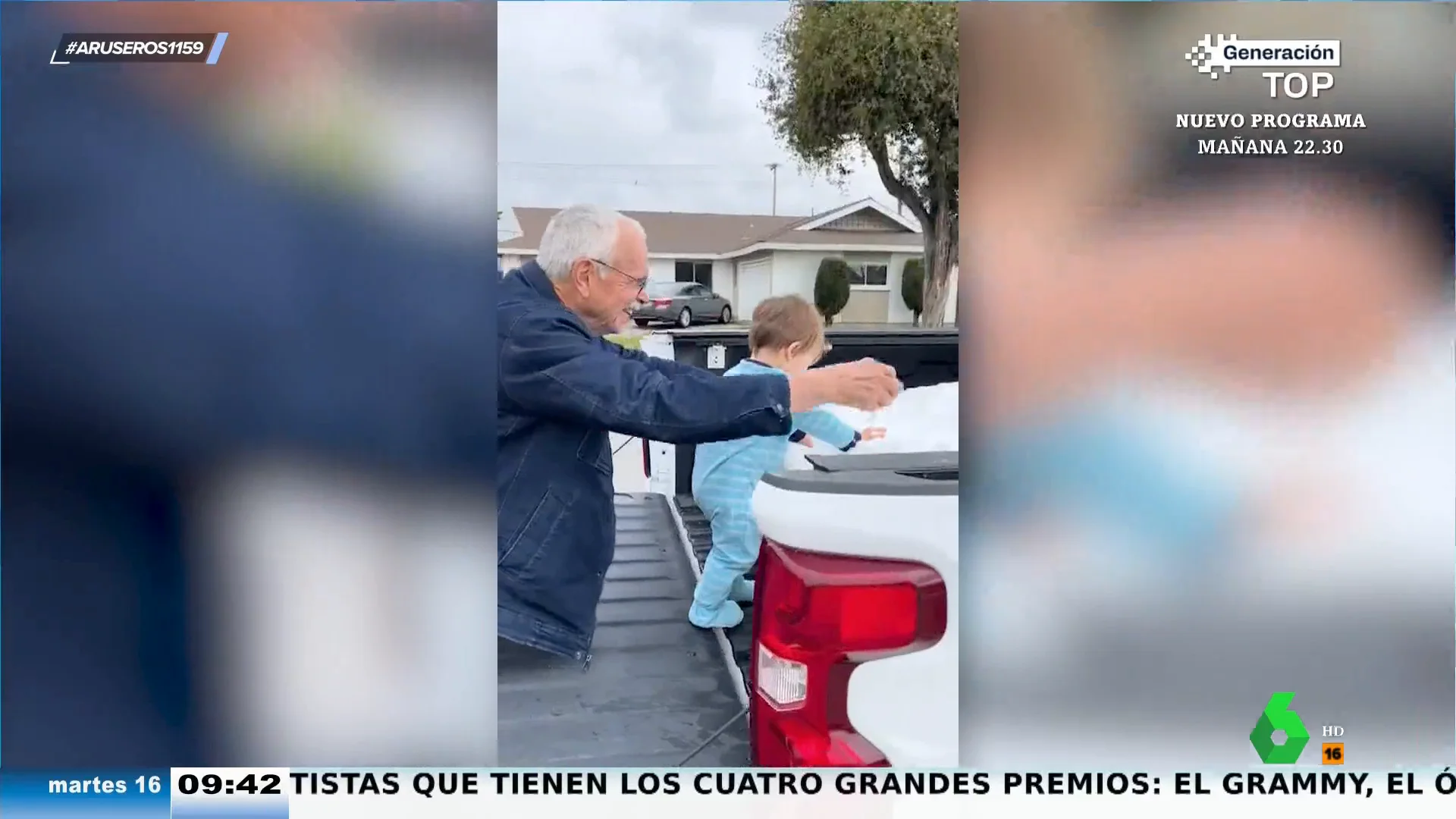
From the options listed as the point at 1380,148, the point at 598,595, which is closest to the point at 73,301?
the point at 598,595

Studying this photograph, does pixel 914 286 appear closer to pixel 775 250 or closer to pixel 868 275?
pixel 868 275

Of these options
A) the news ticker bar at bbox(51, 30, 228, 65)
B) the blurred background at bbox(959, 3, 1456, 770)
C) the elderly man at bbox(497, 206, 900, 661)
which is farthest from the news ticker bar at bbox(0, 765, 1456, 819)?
the news ticker bar at bbox(51, 30, 228, 65)

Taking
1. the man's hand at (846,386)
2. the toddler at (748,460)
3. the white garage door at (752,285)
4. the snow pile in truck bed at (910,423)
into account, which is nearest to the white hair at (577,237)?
the white garage door at (752,285)

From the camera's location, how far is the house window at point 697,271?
1.93 metres

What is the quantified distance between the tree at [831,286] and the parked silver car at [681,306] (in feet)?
0.60

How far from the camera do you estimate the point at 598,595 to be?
6.66ft

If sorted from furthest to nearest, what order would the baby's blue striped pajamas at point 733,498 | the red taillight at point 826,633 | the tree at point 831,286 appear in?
the baby's blue striped pajamas at point 733,498 → the tree at point 831,286 → the red taillight at point 826,633

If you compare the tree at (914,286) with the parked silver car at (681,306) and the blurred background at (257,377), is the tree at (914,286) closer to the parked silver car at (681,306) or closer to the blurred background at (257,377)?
the parked silver car at (681,306)

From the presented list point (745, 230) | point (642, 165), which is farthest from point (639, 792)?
point (642, 165)

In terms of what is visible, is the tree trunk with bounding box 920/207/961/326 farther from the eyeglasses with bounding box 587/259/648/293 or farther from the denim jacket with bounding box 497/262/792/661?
the eyeglasses with bounding box 587/259/648/293

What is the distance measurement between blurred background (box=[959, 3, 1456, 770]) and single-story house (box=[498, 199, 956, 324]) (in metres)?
0.16

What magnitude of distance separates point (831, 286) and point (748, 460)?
42 centimetres

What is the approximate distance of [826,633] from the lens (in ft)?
5.61

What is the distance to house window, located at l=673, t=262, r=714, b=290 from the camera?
6.33 ft
